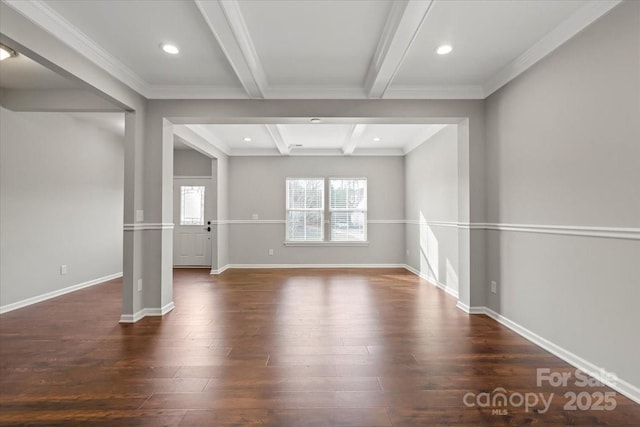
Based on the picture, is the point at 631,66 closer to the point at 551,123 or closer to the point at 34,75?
the point at 551,123

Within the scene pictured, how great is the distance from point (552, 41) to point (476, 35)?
2.03ft

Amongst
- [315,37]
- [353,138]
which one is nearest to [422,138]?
[353,138]

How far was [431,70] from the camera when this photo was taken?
127 inches

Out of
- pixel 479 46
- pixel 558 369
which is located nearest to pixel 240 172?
pixel 479 46

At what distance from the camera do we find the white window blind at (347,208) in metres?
7.04

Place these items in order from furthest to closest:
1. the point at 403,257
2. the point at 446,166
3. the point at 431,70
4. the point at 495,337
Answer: the point at 403,257
the point at 446,166
the point at 431,70
the point at 495,337

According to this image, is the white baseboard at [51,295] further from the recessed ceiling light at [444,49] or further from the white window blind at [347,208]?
the recessed ceiling light at [444,49]

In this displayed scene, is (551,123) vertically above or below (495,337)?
above

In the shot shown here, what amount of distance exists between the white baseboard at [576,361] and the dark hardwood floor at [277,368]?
0.07 meters

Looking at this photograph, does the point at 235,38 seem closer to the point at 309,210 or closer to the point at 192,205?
the point at 309,210

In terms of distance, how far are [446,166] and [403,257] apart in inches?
111

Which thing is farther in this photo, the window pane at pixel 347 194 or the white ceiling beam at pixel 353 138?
the window pane at pixel 347 194

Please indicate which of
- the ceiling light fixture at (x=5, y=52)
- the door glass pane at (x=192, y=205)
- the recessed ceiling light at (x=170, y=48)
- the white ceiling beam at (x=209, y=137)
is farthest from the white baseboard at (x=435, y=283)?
the ceiling light fixture at (x=5, y=52)

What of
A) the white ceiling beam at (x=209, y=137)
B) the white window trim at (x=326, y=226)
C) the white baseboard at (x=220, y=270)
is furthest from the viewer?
the white window trim at (x=326, y=226)
